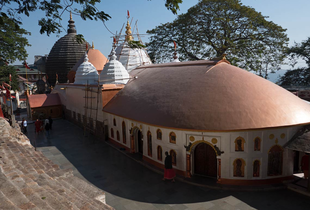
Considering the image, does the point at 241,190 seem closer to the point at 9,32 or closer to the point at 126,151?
the point at 126,151

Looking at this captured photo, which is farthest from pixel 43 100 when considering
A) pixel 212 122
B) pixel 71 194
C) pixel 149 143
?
pixel 71 194

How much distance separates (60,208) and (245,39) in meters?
30.1

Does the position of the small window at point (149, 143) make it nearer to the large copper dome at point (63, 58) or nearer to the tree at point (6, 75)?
the tree at point (6, 75)

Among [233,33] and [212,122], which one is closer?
[212,122]

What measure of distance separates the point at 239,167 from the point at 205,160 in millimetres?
1547

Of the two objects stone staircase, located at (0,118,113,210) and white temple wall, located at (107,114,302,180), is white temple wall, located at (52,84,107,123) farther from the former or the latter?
stone staircase, located at (0,118,113,210)

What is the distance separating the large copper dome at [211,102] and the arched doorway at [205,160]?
4.36 feet

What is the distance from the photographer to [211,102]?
11.1m

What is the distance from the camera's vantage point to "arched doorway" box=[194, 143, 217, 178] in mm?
10836

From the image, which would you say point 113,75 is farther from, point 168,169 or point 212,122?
point 212,122

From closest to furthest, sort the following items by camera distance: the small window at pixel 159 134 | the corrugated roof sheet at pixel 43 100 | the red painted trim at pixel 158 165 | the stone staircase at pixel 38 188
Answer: the stone staircase at pixel 38 188
the red painted trim at pixel 158 165
the small window at pixel 159 134
the corrugated roof sheet at pixel 43 100

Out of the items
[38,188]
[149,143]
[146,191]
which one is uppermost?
[38,188]

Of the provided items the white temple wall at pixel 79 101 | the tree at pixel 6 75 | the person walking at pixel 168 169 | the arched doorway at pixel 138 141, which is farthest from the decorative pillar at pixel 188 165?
the tree at pixel 6 75

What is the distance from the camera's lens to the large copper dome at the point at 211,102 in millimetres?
10211
